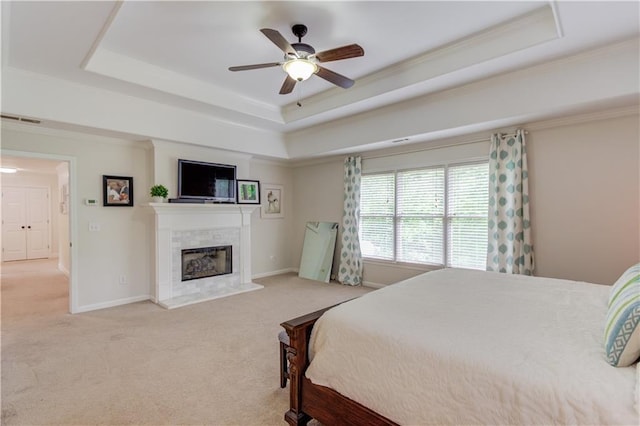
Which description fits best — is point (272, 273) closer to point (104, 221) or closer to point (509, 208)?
point (104, 221)

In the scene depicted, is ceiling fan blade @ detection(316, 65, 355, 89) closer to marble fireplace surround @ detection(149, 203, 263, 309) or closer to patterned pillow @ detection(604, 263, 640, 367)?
patterned pillow @ detection(604, 263, 640, 367)

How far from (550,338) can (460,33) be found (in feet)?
8.75

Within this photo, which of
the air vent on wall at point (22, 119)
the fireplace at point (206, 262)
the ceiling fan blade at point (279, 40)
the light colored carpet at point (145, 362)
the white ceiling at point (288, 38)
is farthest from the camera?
the fireplace at point (206, 262)

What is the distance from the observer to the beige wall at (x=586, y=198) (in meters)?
3.26

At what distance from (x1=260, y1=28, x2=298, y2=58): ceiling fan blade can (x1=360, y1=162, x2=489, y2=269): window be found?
3.04 meters

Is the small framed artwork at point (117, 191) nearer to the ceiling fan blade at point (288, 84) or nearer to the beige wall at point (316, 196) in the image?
the ceiling fan blade at point (288, 84)

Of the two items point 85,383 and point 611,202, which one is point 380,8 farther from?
point 85,383

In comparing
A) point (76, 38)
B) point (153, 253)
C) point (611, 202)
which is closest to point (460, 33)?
point (611, 202)

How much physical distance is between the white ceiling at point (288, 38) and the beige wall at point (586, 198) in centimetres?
111

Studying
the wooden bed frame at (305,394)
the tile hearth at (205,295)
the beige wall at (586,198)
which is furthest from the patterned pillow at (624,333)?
the tile hearth at (205,295)

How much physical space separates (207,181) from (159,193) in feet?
2.71

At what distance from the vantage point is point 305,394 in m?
1.85

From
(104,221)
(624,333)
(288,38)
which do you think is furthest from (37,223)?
(624,333)

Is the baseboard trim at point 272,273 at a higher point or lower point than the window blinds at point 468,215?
lower
